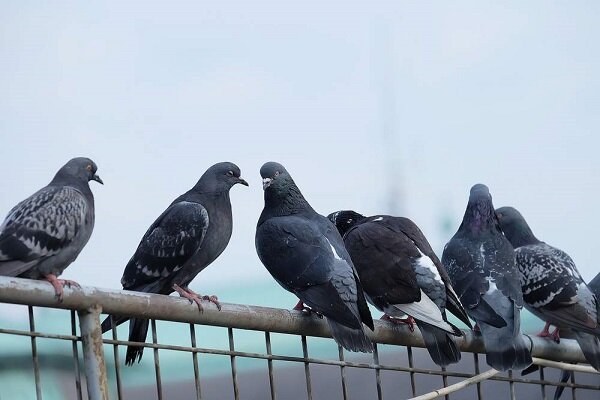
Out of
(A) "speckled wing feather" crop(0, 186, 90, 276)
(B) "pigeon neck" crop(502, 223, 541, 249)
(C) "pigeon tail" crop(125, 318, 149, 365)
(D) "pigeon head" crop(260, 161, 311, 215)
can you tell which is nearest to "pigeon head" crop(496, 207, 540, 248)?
(B) "pigeon neck" crop(502, 223, 541, 249)

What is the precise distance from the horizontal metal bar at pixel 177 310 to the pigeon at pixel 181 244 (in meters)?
1.74

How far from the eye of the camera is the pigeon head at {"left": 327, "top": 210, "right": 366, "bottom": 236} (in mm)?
7086

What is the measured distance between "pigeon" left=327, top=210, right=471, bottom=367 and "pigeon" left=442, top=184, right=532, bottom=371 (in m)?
0.34

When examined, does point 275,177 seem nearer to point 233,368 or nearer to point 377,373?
point 377,373

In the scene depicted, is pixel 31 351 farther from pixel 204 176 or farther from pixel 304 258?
pixel 204 176

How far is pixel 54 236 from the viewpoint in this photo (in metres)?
4.97

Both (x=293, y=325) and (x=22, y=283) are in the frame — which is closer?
(x=22, y=283)

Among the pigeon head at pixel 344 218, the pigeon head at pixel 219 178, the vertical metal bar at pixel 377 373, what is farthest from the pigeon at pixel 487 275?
the pigeon head at pixel 219 178

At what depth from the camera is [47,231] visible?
4941mm

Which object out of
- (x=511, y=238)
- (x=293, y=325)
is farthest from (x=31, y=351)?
(x=511, y=238)

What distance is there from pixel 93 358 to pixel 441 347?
7.59 feet

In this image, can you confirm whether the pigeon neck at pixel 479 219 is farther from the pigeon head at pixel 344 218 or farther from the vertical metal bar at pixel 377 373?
the vertical metal bar at pixel 377 373

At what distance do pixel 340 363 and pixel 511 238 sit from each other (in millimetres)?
5105

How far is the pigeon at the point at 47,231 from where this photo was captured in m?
4.77
